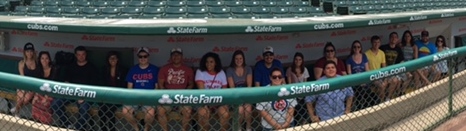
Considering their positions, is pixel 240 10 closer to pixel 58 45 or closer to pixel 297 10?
pixel 297 10

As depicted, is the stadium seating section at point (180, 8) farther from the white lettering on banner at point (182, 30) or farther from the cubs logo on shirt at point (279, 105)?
the cubs logo on shirt at point (279, 105)

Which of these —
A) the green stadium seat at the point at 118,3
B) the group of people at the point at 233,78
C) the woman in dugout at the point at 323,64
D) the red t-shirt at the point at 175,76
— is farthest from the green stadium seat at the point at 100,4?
the woman in dugout at the point at 323,64

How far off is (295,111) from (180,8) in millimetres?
4433

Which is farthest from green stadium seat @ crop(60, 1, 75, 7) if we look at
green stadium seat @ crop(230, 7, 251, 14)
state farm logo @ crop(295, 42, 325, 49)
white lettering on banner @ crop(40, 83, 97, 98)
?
white lettering on banner @ crop(40, 83, 97, 98)

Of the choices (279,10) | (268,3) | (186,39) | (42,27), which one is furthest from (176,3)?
(42,27)

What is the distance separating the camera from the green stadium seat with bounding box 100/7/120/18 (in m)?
7.65

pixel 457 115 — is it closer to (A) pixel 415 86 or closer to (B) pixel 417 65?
(A) pixel 415 86

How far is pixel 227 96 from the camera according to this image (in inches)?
85.4

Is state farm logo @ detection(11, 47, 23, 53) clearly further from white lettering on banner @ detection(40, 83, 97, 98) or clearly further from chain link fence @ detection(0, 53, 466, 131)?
white lettering on banner @ detection(40, 83, 97, 98)

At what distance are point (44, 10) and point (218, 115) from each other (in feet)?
21.3

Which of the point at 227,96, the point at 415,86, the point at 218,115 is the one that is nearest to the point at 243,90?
the point at 227,96

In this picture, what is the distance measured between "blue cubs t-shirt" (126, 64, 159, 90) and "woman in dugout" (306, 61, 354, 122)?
6.16ft

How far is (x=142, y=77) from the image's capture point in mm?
4914

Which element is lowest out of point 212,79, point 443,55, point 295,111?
point 295,111
